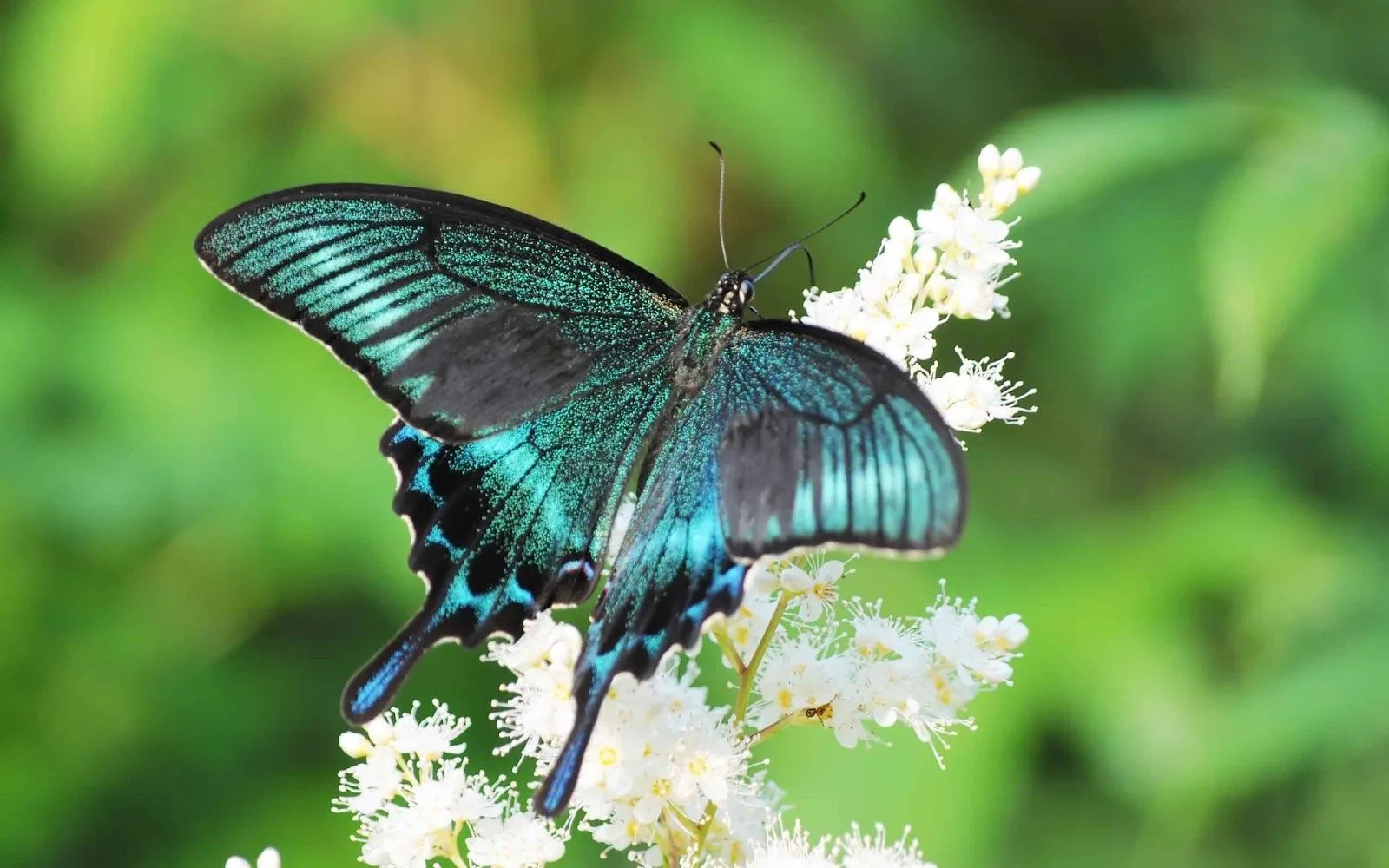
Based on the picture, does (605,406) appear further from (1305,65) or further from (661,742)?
(1305,65)

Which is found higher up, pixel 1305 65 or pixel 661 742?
pixel 1305 65

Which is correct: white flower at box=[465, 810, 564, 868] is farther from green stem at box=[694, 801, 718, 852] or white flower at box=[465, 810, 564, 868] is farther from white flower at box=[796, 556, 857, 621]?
white flower at box=[796, 556, 857, 621]

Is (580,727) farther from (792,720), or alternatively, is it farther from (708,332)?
(708,332)

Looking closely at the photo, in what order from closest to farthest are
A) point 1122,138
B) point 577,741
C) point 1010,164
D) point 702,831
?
point 577,741 < point 702,831 < point 1010,164 < point 1122,138

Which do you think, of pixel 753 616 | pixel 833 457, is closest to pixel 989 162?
pixel 833 457

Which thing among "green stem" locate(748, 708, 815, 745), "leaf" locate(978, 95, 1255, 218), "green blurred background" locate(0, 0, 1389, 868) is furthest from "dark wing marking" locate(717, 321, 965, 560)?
"green blurred background" locate(0, 0, 1389, 868)

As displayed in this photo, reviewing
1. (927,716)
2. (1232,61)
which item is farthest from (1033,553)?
(927,716)
